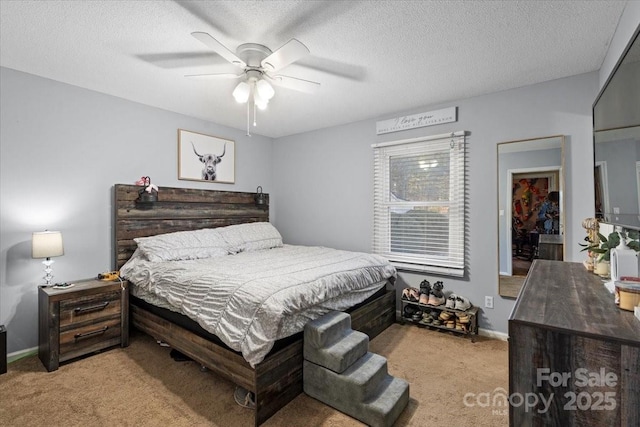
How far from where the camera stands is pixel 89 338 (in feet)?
8.59

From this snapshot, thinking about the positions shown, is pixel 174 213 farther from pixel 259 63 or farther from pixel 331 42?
pixel 331 42

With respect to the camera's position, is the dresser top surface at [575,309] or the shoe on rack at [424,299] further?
the shoe on rack at [424,299]

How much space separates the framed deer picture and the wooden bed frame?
0.74 ft

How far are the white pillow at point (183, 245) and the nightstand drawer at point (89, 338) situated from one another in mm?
691

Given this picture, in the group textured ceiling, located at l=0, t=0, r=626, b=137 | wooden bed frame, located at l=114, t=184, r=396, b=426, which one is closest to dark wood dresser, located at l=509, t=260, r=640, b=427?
wooden bed frame, located at l=114, t=184, r=396, b=426

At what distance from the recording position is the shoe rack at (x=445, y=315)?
118 inches

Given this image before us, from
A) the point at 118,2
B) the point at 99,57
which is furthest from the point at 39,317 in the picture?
the point at 118,2

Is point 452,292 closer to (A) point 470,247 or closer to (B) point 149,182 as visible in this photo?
(A) point 470,247

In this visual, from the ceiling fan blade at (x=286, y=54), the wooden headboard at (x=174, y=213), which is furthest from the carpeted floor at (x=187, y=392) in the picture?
the ceiling fan blade at (x=286, y=54)

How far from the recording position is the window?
3.26 meters

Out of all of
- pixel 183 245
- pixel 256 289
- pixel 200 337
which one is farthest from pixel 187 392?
pixel 183 245

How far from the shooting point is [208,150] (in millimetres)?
4039

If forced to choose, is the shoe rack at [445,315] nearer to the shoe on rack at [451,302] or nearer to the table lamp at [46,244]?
the shoe on rack at [451,302]

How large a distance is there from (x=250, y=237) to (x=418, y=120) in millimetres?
2583
